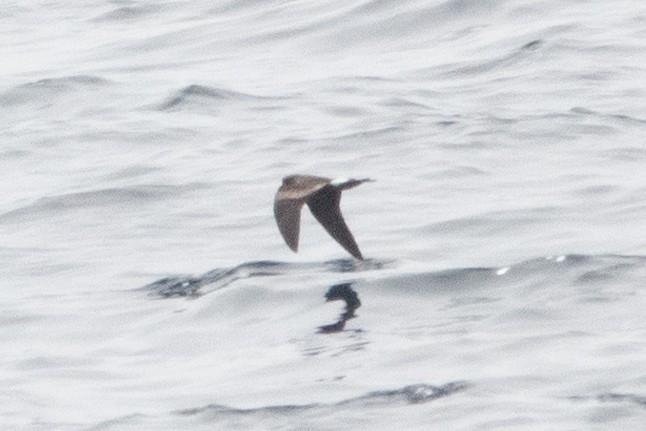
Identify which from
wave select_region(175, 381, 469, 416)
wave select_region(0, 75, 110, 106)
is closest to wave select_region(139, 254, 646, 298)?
wave select_region(175, 381, 469, 416)

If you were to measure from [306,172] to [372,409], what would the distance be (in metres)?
5.02

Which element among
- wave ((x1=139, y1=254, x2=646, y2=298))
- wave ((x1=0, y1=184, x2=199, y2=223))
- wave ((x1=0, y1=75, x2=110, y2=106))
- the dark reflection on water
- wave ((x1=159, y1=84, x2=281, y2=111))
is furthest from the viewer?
wave ((x1=0, y1=75, x2=110, y2=106))

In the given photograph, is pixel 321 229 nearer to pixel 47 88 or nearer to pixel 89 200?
pixel 89 200

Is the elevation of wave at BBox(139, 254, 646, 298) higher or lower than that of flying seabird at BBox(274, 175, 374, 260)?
lower

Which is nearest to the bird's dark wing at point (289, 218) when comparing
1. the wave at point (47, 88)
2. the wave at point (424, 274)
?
the wave at point (424, 274)

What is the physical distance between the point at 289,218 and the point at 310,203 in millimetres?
712

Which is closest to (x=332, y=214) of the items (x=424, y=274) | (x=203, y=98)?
(x=424, y=274)

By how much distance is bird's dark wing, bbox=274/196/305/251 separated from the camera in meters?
8.66

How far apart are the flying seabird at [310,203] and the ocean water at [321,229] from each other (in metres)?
0.32

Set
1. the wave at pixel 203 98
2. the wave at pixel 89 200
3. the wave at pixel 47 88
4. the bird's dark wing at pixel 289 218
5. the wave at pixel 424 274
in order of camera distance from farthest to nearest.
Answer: the wave at pixel 47 88
the wave at pixel 203 98
the wave at pixel 89 200
the wave at pixel 424 274
the bird's dark wing at pixel 289 218

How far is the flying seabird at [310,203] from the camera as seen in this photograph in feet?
28.5

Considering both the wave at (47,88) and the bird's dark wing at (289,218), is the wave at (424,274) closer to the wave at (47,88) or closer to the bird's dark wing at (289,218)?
the bird's dark wing at (289,218)

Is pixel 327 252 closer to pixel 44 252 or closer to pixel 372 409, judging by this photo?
pixel 44 252

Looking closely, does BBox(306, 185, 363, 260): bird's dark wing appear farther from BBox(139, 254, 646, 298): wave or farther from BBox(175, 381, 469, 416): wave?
BBox(175, 381, 469, 416): wave
